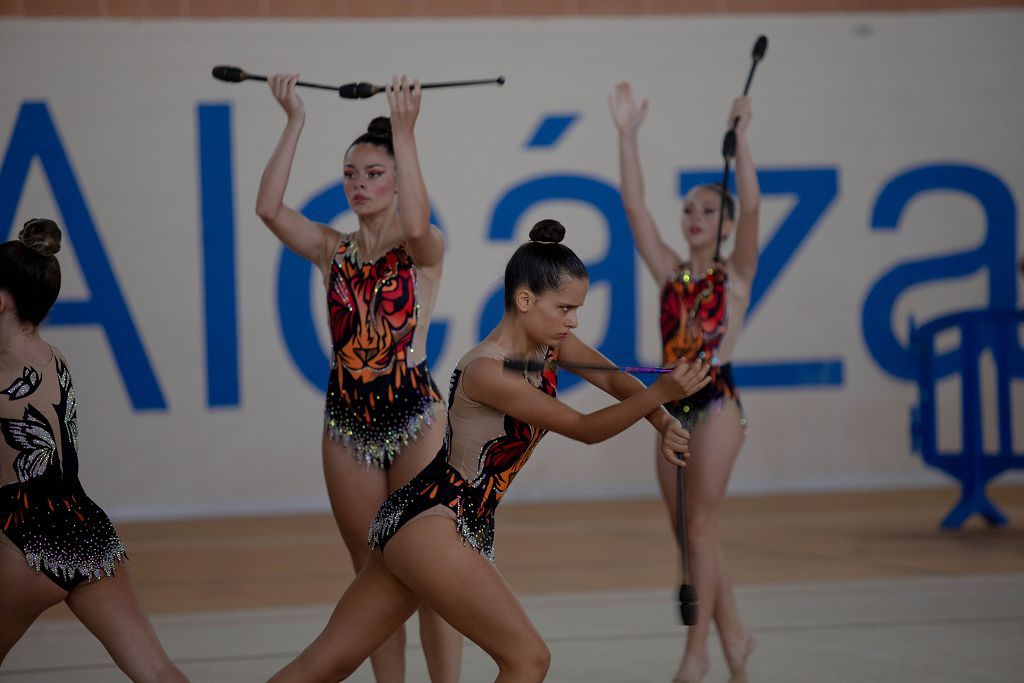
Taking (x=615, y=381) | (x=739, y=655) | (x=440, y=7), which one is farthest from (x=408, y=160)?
(x=440, y=7)

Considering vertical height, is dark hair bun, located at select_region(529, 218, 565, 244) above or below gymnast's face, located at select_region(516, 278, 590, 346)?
above

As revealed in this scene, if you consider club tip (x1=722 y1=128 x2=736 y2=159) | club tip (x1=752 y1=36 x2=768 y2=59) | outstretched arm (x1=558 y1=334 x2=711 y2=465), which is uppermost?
club tip (x1=752 y1=36 x2=768 y2=59)

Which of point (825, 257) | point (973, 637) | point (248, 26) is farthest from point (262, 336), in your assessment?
point (973, 637)

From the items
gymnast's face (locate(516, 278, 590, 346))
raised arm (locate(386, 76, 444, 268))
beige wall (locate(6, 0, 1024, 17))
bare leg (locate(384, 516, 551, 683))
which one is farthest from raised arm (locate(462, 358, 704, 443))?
beige wall (locate(6, 0, 1024, 17))

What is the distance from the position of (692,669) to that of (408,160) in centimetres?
179

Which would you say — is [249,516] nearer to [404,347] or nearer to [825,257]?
[825,257]

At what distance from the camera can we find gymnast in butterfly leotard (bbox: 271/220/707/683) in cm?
284

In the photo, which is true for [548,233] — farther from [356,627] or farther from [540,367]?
[356,627]

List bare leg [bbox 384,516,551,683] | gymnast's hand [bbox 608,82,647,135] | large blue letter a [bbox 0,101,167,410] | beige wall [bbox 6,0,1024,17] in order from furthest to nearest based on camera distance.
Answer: beige wall [bbox 6,0,1024,17] < large blue letter a [bbox 0,101,167,410] < gymnast's hand [bbox 608,82,647,135] < bare leg [bbox 384,516,551,683]

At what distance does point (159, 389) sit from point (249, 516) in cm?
94

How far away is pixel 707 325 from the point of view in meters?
4.43

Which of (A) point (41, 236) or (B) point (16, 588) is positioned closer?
(B) point (16, 588)

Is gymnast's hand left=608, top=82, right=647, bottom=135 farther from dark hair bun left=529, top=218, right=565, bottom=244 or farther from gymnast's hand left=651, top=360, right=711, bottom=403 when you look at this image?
gymnast's hand left=651, top=360, right=711, bottom=403

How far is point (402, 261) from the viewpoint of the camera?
3744 mm
